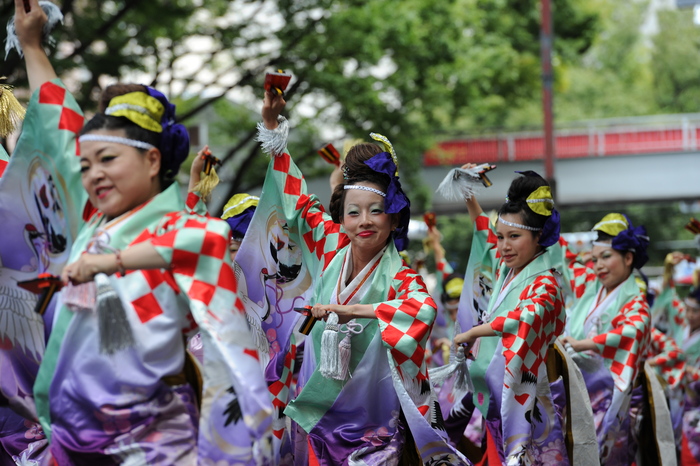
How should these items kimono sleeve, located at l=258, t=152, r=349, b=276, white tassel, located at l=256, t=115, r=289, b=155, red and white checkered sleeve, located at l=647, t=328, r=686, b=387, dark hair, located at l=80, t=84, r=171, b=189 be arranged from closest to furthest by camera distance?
dark hair, located at l=80, t=84, r=171, b=189 < white tassel, located at l=256, t=115, r=289, b=155 < kimono sleeve, located at l=258, t=152, r=349, b=276 < red and white checkered sleeve, located at l=647, t=328, r=686, b=387

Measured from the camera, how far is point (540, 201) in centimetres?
586

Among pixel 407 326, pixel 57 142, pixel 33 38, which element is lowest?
pixel 407 326

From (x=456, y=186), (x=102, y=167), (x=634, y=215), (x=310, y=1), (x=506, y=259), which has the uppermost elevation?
(x=310, y=1)

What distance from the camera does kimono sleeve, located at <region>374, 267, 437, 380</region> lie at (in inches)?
177

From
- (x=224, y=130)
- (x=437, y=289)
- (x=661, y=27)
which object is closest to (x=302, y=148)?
(x=224, y=130)

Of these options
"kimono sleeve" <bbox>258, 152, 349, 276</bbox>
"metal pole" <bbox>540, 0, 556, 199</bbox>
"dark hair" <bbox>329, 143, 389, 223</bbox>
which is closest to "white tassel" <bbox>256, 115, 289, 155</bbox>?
"kimono sleeve" <bbox>258, 152, 349, 276</bbox>

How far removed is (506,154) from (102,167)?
65.0ft

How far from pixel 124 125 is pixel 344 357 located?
1794 millimetres

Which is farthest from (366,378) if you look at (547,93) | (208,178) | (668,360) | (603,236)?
(547,93)

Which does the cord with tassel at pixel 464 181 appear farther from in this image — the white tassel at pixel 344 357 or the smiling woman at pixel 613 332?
the white tassel at pixel 344 357

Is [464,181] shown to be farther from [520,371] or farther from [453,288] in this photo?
[453,288]

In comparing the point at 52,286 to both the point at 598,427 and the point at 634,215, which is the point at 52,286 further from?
the point at 634,215

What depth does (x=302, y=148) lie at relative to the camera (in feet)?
49.5

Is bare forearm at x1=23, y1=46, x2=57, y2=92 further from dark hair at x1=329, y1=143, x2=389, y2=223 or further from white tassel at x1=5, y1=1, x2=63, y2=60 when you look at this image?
dark hair at x1=329, y1=143, x2=389, y2=223
